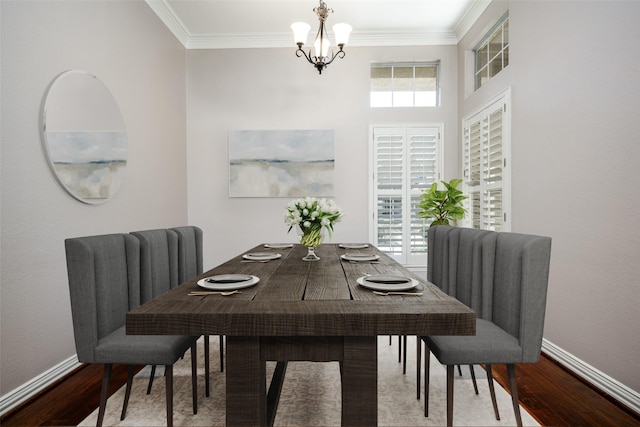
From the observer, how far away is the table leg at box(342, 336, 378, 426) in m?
1.15

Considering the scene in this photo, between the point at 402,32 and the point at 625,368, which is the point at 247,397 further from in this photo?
the point at 402,32

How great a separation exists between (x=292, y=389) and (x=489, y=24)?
12.4ft

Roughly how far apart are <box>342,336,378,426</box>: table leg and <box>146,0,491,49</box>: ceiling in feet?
11.7

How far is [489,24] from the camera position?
11.6 feet

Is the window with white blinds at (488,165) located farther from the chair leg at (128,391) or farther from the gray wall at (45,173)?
the gray wall at (45,173)

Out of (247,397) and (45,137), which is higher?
(45,137)

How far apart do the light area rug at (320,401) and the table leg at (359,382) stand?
25.8 inches

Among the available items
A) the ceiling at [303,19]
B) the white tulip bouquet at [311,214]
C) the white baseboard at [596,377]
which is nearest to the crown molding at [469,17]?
the ceiling at [303,19]

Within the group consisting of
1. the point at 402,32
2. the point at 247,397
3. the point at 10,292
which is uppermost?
the point at 402,32

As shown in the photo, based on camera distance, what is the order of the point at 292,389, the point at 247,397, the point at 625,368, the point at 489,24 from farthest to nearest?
the point at 489,24, the point at 292,389, the point at 625,368, the point at 247,397

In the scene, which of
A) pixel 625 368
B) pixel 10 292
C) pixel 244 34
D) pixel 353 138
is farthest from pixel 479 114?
pixel 10 292

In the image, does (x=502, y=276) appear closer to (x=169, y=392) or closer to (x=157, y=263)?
(x=169, y=392)

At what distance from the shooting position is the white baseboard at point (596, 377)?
184 centimetres

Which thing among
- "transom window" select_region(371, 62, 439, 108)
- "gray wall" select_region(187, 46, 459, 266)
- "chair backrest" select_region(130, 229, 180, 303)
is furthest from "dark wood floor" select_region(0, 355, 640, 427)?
"transom window" select_region(371, 62, 439, 108)
